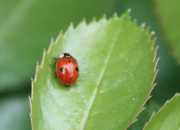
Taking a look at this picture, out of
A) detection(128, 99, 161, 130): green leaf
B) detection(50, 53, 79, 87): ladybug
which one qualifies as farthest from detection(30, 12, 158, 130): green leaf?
detection(128, 99, 161, 130): green leaf

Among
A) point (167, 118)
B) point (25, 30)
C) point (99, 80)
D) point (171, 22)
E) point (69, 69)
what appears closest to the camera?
point (167, 118)

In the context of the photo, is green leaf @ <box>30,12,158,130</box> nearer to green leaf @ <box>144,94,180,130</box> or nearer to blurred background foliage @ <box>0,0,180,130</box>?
green leaf @ <box>144,94,180,130</box>

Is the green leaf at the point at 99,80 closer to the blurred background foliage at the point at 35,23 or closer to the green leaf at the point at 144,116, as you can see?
the green leaf at the point at 144,116

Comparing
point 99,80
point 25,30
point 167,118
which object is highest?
point 25,30

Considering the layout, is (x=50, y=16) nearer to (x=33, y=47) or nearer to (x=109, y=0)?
(x=33, y=47)

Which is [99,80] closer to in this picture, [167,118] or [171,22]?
[167,118]

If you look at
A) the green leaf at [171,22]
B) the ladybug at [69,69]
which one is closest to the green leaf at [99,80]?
the ladybug at [69,69]

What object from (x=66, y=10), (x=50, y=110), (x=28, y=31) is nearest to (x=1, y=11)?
(x=28, y=31)

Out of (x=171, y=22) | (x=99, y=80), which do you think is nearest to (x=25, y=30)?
(x=99, y=80)
